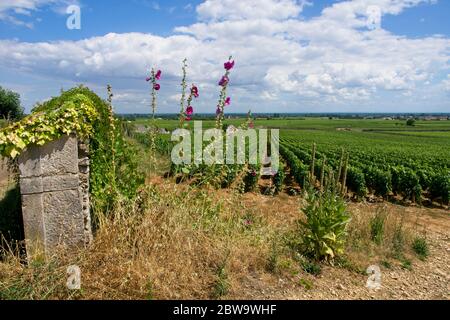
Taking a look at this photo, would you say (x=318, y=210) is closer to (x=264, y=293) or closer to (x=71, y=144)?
(x=264, y=293)

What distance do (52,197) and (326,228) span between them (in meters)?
3.56

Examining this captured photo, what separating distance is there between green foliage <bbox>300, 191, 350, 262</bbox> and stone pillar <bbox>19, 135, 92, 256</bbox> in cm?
301

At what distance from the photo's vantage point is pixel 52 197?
14.2 ft

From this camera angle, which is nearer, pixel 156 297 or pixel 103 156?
pixel 156 297

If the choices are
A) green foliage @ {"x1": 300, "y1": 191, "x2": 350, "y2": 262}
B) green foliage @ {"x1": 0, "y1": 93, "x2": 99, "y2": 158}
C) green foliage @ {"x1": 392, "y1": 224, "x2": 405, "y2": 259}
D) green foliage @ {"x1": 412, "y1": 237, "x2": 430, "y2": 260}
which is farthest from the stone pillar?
green foliage @ {"x1": 412, "y1": 237, "x2": 430, "y2": 260}

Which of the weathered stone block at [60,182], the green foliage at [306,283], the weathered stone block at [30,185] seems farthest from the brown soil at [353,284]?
the weathered stone block at [30,185]

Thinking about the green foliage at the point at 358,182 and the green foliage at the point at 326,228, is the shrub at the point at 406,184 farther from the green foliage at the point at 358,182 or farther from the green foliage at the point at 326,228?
the green foliage at the point at 326,228

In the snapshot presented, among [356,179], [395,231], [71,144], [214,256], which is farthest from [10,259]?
[356,179]

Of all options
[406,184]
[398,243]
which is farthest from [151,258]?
[406,184]

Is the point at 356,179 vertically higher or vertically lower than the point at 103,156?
lower

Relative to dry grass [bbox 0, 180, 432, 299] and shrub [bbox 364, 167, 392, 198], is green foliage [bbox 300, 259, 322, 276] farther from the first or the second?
shrub [bbox 364, 167, 392, 198]

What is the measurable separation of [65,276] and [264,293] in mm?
2185
